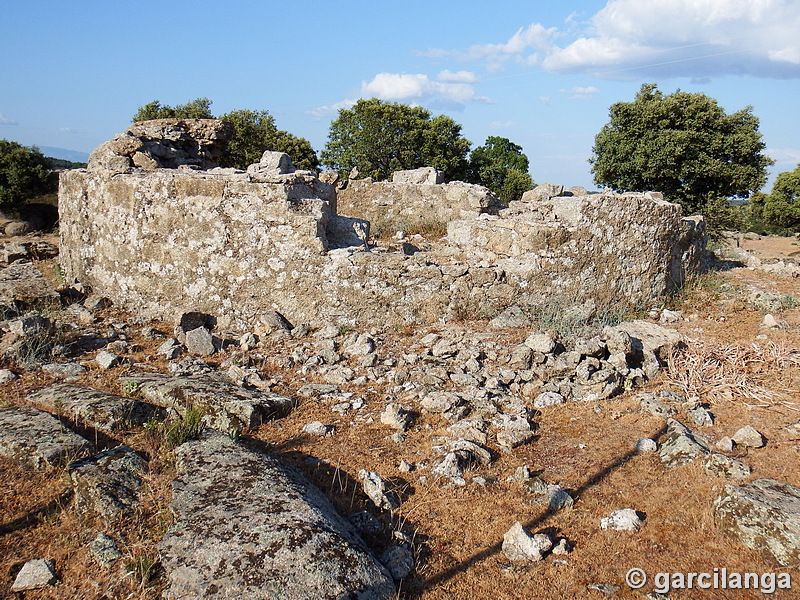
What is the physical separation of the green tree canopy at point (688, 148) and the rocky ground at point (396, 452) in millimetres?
15601

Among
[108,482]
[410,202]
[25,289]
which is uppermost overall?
[410,202]

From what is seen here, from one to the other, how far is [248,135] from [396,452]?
2221 centimetres

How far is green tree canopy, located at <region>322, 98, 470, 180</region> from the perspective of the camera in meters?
27.9

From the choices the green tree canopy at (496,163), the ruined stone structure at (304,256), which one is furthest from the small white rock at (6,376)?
the green tree canopy at (496,163)

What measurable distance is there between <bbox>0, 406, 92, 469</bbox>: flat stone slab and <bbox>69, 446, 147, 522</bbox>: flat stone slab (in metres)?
0.23

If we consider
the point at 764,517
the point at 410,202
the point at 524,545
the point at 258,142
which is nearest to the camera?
the point at 524,545

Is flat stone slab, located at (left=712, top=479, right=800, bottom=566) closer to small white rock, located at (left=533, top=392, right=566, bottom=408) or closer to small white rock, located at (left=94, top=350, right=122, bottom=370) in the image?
small white rock, located at (left=533, top=392, right=566, bottom=408)

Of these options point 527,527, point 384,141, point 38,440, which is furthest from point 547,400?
point 384,141

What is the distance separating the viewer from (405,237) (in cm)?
1270

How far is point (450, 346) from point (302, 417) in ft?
6.83

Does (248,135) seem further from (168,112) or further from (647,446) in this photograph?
(647,446)

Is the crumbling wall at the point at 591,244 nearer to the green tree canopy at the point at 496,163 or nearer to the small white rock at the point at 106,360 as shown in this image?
the small white rock at the point at 106,360

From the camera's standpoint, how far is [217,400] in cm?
561

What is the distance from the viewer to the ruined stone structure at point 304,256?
306 inches
